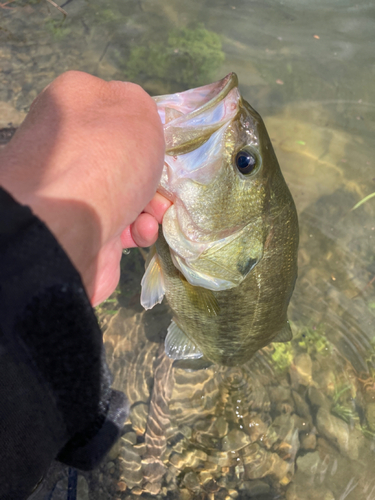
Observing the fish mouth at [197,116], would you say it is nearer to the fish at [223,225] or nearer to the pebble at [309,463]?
the fish at [223,225]

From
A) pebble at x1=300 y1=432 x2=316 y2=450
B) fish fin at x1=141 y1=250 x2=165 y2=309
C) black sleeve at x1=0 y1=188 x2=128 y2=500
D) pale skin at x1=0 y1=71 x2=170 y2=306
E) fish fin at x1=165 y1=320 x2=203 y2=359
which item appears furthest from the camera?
pebble at x1=300 y1=432 x2=316 y2=450

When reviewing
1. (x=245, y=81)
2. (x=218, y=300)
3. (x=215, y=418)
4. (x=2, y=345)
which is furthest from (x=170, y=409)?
(x=245, y=81)

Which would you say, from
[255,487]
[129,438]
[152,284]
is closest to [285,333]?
[152,284]

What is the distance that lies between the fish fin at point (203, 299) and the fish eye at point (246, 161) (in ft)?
2.68

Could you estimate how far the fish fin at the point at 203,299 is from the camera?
2244 mm

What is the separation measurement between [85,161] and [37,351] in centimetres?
66

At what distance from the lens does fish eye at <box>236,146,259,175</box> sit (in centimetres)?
177

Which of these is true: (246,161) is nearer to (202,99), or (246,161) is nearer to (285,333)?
(202,99)

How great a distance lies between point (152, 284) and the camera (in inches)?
93.4

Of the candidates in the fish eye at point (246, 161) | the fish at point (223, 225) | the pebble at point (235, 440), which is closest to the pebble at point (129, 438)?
the pebble at point (235, 440)

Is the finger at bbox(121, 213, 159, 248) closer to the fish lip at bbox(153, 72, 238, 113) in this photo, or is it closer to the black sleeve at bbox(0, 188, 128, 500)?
the fish lip at bbox(153, 72, 238, 113)

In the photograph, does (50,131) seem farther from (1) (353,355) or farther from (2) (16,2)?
(2) (16,2)

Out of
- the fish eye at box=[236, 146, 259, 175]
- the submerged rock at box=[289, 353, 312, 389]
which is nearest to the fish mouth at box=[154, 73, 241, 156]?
the fish eye at box=[236, 146, 259, 175]

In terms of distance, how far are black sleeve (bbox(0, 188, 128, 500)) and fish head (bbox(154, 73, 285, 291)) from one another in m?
0.89
